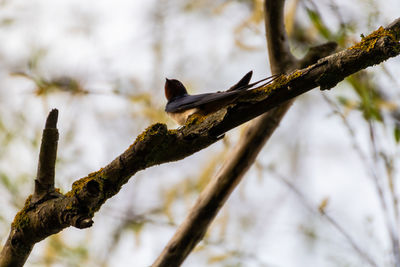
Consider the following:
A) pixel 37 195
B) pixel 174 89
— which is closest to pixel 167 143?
pixel 37 195

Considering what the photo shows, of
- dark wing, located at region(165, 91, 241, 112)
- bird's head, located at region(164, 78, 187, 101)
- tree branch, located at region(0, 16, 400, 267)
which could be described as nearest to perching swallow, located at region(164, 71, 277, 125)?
dark wing, located at region(165, 91, 241, 112)

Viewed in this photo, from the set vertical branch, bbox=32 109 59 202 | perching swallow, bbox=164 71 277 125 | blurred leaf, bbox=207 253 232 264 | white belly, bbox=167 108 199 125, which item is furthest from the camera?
blurred leaf, bbox=207 253 232 264

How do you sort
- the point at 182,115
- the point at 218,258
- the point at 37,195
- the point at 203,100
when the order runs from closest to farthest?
the point at 37,195
the point at 203,100
the point at 182,115
the point at 218,258

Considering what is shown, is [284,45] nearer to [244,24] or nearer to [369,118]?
[369,118]

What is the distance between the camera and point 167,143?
223 cm

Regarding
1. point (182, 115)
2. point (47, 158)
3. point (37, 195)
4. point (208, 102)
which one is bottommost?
point (37, 195)

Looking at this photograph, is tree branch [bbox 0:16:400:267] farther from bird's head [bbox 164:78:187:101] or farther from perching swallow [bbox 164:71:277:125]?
bird's head [bbox 164:78:187:101]

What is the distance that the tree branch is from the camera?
1.92 m

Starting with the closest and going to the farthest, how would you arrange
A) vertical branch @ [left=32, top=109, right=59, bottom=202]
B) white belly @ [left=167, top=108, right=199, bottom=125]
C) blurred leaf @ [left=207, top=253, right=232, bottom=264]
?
1. vertical branch @ [left=32, top=109, right=59, bottom=202]
2. white belly @ [left=167, top=108, right=199, bottom=125]
3. blurred leaf @ [left=207, top=253, right=232, bottom=264]

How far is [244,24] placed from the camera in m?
4.46

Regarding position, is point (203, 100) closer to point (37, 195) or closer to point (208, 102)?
point (208, 102)

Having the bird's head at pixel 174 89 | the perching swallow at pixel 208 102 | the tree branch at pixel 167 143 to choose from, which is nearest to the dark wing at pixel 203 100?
the perching swallow at pixel 208 102

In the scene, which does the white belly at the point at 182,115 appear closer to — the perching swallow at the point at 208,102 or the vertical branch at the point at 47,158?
the perching swallow at the point at 208,102

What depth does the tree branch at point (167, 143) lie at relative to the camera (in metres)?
1.92
